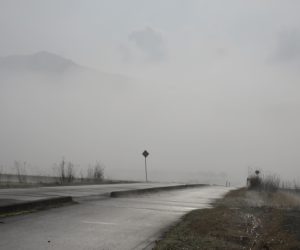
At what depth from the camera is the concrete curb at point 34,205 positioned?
11.8m

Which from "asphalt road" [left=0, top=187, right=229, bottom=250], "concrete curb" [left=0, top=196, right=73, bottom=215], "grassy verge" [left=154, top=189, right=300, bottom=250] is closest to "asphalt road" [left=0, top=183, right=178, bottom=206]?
"concrete curb" [left=0, top=196, right=73, bottom=215]

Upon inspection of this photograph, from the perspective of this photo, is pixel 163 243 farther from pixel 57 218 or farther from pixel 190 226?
pixel 57 218

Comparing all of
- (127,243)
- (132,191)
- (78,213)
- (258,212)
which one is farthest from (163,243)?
(132,191)

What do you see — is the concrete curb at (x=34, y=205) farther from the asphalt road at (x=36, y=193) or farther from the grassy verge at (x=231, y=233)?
the grassy verge at (x=231, y=233)

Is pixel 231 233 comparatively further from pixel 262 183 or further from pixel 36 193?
pixel 262 183

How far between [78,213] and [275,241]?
17.8 ft

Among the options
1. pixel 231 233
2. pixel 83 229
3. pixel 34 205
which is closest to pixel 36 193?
pixel 34 205

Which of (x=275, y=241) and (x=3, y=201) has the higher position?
(x=3, y=201)

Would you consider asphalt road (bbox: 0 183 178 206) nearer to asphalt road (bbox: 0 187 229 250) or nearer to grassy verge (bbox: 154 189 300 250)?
asphalt road (bbox: 0 187 229 250)

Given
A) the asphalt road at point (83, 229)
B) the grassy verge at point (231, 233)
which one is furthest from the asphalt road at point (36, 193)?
the grassy verge at point (231, 233)

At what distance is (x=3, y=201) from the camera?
12.9 meters

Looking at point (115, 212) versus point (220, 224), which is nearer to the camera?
point (220, 224)

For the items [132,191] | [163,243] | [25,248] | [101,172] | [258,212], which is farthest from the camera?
[101,172]

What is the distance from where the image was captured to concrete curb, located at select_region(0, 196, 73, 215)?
1182 cm
